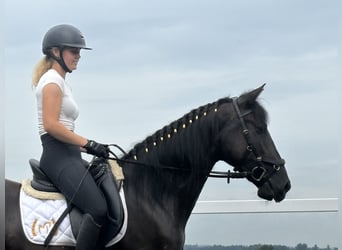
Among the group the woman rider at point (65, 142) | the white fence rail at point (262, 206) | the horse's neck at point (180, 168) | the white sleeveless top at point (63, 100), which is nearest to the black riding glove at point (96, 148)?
the woman rider at point (65, 142)

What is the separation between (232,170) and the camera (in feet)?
11.3

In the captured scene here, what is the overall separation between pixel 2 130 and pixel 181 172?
165cm

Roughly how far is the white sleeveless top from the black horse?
36 centimetres

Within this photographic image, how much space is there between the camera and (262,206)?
4438 millimetres

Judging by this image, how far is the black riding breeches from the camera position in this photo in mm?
3057

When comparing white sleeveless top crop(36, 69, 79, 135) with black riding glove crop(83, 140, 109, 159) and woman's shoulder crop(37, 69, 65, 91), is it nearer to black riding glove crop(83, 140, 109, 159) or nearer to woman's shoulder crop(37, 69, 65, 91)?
woman's shoulder crop(37, 69, 65, 91)

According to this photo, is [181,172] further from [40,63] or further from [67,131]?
[40,63]

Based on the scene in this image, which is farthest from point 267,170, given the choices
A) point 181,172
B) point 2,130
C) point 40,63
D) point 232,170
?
point 2,130

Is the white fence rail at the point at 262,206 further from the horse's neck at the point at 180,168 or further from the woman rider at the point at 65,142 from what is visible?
the woman rider at the point at 65,142

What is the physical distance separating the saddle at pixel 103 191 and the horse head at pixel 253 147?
59 cm

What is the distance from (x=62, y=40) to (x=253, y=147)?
1.09 metres

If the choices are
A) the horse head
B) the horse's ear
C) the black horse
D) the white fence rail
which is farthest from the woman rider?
the white fence rail

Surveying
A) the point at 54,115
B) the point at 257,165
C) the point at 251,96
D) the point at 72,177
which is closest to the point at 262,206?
the point at 257,165

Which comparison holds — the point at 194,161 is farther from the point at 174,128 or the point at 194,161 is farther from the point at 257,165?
the point at 257,165
